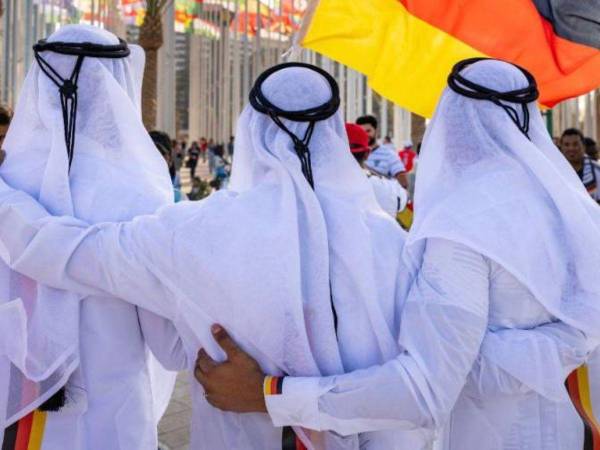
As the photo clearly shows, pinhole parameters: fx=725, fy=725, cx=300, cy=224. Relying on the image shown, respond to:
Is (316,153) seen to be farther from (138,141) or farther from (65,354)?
(65,354)

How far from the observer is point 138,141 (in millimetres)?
1971

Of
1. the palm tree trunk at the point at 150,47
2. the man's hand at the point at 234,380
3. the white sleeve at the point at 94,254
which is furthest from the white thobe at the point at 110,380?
the palm tree trunk at the point at 150,47

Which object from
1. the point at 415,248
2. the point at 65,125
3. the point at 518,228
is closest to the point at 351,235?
the point at 415,248

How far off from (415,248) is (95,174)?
83 centimetres

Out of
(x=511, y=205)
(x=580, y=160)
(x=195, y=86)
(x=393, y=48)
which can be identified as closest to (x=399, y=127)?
(x=580, y=160)

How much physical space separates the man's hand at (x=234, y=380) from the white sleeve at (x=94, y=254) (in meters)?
0.17

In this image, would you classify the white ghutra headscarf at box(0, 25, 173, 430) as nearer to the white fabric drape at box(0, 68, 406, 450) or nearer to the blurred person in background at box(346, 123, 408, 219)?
the white fabric drape at box(0, 68, 406, 450)

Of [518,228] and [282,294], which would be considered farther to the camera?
[518,228]

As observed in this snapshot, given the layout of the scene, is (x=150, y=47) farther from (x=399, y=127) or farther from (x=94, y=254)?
(x=94, y=254)

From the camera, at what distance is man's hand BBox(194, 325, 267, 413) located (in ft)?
5.35

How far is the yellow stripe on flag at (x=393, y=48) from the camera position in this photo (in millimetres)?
3422

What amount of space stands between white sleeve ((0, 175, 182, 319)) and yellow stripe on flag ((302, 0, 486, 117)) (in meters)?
1.95

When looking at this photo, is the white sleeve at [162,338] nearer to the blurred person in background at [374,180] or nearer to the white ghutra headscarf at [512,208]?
the white ghutra headscarf at [512,208]

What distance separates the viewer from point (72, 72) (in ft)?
6.24
